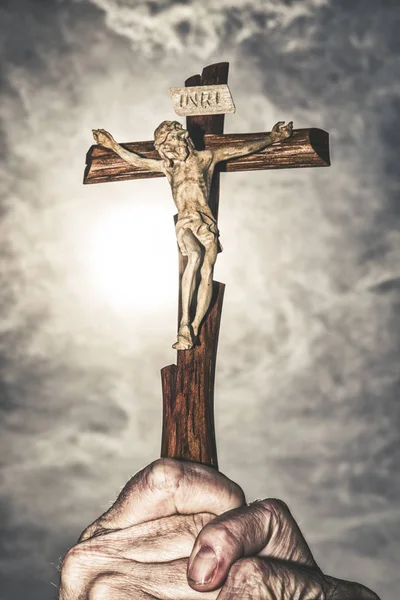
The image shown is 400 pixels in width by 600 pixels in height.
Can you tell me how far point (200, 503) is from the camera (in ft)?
10.8

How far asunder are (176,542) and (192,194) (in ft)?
6.30

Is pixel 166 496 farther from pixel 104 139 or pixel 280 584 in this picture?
pixel 104 139

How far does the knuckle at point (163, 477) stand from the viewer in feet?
10.7

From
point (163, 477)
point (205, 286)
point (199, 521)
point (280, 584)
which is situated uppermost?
point (205, 286)

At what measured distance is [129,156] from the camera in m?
4.87

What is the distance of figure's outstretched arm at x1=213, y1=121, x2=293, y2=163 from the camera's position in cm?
471

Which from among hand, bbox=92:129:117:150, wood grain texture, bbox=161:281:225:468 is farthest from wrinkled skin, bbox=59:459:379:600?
hand, bbox=92:129:117:150

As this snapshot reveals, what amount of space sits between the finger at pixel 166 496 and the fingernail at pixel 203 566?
397 millimetres

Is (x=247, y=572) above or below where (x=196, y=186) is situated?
below

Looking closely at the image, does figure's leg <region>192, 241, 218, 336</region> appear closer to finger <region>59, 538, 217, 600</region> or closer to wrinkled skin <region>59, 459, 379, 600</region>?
wrinkled skin <region>59, 459, 379, 600</region>

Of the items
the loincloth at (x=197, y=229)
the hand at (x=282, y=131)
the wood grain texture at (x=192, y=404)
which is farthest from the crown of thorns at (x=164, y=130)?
the wood grain texture at (x=192, y=404)

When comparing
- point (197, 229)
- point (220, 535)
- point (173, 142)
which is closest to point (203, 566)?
point (220, 535)

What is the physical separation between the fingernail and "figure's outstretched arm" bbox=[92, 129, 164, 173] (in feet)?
7.86

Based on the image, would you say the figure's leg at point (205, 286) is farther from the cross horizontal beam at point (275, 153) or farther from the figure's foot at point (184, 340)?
the cross horizontal beam at point (275, 153)
